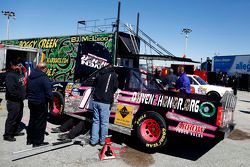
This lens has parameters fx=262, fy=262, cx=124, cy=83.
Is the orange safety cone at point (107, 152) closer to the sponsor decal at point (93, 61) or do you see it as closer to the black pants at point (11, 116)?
the black pants at point (11, 116)

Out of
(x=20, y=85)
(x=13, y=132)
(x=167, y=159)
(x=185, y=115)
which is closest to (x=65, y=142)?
(x=13, y=132)

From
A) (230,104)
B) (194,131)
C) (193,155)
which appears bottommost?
(193,155)

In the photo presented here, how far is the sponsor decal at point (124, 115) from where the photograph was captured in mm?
5618

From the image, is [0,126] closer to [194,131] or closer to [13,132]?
[13,132]

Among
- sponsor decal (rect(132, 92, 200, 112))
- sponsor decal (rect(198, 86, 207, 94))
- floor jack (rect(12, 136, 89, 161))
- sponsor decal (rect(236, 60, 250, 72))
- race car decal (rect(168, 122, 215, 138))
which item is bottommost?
floor jack (rect(12, 136, 89, 161))

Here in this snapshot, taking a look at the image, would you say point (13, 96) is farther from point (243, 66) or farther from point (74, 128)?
point (243, 66)

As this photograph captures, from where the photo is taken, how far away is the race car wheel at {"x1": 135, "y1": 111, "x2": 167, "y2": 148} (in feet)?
17.1

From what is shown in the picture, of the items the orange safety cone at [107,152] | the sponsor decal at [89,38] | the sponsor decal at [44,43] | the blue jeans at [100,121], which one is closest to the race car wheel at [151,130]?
the blue jeans at [100,121]

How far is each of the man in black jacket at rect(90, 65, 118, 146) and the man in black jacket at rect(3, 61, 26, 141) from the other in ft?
5.30

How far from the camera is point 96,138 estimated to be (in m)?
5.57

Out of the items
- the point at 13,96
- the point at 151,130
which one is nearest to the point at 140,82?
the point at 151,130

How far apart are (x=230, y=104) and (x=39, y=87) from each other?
157 inches

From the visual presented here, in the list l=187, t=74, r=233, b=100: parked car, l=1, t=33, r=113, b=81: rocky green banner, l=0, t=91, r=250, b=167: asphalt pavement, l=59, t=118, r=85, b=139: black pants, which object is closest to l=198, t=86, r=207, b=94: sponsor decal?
l=187, t=74, r=233, b=100: parked car

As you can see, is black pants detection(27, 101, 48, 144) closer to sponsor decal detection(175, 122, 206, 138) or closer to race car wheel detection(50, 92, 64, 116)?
race car wheel detection(50, 92, 64, 116)
